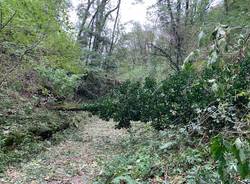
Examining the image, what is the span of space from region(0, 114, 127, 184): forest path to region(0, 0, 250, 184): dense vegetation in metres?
0.33

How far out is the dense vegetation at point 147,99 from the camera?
178 inches

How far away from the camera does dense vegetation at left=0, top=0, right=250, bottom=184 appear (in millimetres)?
4512

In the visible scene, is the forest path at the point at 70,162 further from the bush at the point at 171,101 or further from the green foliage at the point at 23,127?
the bush at the point at 171,101

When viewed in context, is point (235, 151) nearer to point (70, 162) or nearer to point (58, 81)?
point (70, 162)

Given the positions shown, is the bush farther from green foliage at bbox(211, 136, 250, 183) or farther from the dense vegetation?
green foliage at bbox(211, 136, 250, 183)

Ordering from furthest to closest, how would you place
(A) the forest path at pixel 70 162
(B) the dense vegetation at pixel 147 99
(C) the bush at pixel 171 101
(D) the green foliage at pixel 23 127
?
1. (D) the green foliage at pixel 23 127
2. (C) the bush at pixel 171 101
3. (A) the forest path at pixel 70 162
4. (B) the dense vegetation at pixel 147 99

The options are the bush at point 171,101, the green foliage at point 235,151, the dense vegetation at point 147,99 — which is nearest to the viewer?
the green foliage at point 235,151

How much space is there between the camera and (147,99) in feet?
35.0

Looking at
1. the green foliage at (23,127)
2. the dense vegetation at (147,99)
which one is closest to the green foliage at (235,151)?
the dense vegetation at (147,99)

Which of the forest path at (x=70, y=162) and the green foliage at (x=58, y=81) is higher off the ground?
the green foliage at (x=58, y=81)

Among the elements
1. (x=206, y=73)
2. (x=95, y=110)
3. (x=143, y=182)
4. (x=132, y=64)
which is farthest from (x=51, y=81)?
(x=132, y=64)

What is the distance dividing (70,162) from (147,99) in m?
3.17

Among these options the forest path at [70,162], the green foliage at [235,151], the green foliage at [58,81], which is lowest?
the forest path at [70,162]

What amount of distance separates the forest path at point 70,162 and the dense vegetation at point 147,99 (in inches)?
13.1
